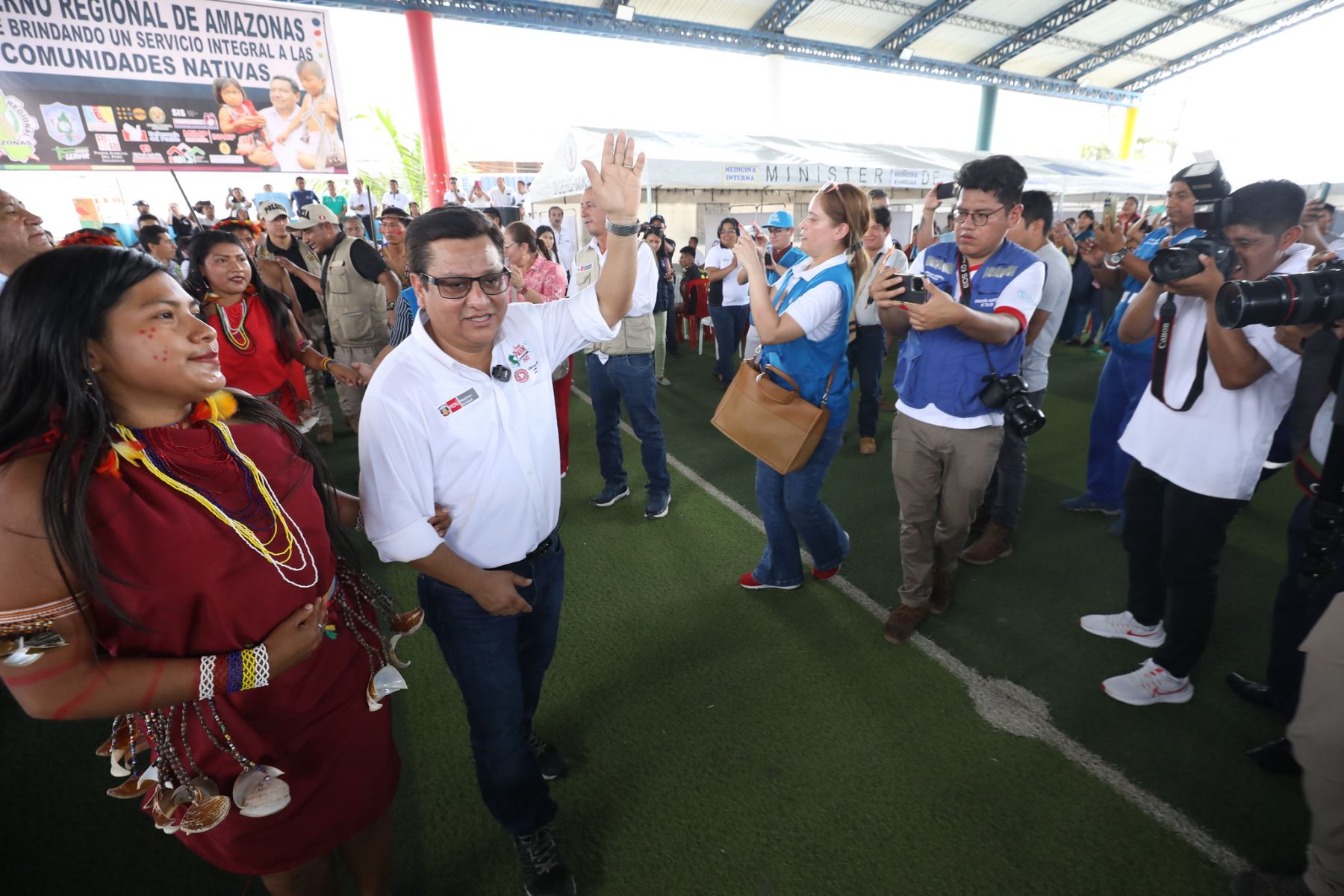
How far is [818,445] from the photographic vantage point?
2729mm

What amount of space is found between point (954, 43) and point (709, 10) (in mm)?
9697

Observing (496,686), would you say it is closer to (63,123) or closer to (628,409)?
(628,409)

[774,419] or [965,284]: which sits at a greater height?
[965,284]

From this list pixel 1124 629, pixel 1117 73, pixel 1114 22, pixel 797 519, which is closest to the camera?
pixel 1124 629

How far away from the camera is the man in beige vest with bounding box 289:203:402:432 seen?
15.0ft

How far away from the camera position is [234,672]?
1068 mm

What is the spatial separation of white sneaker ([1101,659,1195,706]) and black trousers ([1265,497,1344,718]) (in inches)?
10.6

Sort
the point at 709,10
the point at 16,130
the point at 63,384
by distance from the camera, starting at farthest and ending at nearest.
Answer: the point at 709,10
the point at 16,130
the point at 63,384

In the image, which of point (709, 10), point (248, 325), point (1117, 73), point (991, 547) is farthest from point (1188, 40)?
point (248, 325)

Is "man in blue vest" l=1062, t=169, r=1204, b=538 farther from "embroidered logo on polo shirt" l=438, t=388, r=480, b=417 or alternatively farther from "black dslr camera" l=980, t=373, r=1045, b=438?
"embroidered logo on polo shirt" l=438, t=388, r=480, b=417

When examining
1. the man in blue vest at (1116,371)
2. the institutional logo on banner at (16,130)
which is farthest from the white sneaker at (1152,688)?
the institutional logo on banner at (16,130)

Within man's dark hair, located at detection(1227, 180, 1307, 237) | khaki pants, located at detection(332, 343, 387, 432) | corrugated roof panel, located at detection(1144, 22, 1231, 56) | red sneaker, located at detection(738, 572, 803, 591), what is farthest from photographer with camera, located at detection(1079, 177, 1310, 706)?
corrugated roof panel, located at detection(1144, 22, 1231, 56)

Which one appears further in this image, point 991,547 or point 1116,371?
point 1116,371

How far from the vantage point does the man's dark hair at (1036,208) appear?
340cm
